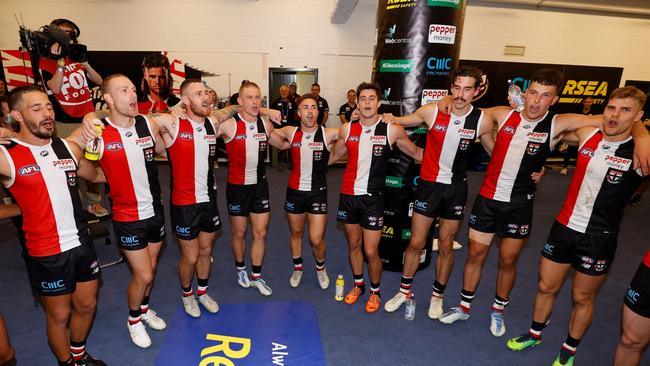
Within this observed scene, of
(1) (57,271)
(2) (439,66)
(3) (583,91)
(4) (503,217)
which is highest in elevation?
(3) (583,91)

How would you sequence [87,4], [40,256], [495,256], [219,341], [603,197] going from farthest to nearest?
[87,4] < [495,256] < [219,341] < [603,197] < [40,256]

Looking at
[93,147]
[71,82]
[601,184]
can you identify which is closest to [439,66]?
[601,184]

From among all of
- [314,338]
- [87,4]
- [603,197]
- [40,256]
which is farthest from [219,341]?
[87,4]

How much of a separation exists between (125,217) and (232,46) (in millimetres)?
8625

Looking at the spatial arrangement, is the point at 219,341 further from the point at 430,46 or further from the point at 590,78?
the point at 590,78

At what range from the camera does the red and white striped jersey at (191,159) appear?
10.9 ft

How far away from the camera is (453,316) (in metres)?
3.70

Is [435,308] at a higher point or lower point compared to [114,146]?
lower

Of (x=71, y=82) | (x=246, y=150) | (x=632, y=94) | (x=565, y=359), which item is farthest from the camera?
(x=71, y=82)

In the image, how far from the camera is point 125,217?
9.87 ft

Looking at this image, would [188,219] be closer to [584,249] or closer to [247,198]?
[247,198]

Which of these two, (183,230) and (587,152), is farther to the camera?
(183,230)

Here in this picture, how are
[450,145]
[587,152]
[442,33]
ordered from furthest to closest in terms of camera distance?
[442,33]
[450,145]
[587,152]

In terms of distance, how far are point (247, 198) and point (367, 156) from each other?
1327 mm
